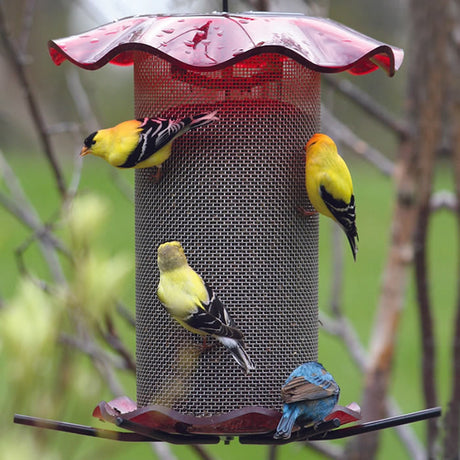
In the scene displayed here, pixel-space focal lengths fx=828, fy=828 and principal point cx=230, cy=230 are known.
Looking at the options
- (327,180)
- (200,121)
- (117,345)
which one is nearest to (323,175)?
(327,180)

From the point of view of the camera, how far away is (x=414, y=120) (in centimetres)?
501

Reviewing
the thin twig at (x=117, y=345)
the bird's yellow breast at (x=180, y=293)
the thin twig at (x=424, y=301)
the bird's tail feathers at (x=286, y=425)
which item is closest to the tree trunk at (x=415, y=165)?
the thin twig at (x=424, y=301)

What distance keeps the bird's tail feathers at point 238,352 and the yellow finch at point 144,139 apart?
0.76 metres

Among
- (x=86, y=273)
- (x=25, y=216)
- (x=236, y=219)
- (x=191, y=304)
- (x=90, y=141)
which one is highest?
(x=86, y=273)

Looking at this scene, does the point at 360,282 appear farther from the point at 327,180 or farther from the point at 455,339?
the point at 327,180

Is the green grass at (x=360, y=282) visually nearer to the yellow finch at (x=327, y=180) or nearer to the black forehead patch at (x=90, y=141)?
the black forehead patch at (x=90, y=141)

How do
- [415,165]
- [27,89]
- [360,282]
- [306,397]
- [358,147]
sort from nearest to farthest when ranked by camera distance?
[306,397], [27,89], [415,165], [358,147], [360,282]

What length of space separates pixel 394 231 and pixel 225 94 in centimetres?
194

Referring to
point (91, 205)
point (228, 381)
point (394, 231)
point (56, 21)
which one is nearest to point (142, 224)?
point (228, 381)

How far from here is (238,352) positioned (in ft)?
10.5

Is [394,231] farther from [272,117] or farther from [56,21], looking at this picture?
[56,21]

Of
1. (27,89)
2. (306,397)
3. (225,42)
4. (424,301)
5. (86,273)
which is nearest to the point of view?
(86,273)

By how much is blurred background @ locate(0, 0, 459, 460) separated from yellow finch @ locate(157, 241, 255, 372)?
16cm

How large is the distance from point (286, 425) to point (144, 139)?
1203 millimetres
